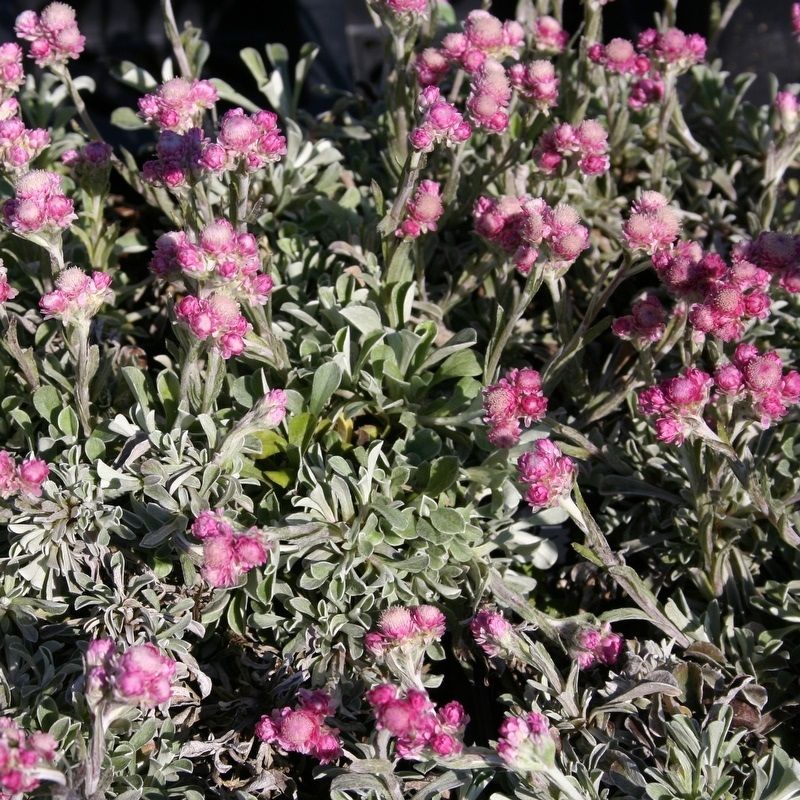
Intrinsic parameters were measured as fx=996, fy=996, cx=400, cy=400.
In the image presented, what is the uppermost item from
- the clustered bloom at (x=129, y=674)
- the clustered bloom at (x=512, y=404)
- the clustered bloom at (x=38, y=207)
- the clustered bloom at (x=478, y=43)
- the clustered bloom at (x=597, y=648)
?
the clustered bloom at (x=478, y=43)

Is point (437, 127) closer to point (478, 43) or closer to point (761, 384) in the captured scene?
point (478, 43)

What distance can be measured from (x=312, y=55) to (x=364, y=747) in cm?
194

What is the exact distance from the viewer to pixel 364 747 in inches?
64.8

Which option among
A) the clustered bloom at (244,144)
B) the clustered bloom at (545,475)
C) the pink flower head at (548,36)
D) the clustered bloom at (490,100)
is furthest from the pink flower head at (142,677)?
the pink flower head at (548,36)

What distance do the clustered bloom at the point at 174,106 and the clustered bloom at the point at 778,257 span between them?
1.10 meters

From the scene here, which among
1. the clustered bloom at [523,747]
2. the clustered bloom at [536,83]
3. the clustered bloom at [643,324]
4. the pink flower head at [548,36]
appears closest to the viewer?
the clustered bloom at [523,747]

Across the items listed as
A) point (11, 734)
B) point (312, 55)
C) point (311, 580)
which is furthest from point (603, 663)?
point (312, 55)

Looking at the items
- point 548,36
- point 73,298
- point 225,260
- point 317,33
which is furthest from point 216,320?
point 317,33

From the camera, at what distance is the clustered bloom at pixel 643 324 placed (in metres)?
1.92

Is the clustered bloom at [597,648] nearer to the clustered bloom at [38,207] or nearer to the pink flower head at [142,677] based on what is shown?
the pink flower head at [142,677]

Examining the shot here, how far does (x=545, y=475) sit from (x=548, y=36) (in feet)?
4.19

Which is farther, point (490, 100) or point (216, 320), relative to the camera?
point (490, 100)

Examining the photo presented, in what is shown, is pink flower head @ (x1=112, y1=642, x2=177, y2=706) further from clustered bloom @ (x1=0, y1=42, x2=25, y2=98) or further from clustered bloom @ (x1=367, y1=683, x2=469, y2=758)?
clustered bloom @ (x1=0, y1=42, x2=25, y2=98)

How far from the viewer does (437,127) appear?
1871 mm
